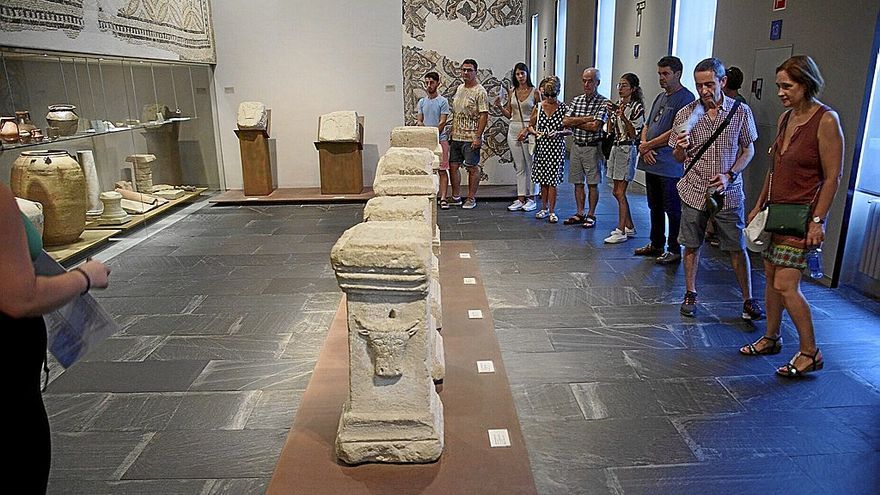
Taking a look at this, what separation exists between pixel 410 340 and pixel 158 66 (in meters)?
7.36

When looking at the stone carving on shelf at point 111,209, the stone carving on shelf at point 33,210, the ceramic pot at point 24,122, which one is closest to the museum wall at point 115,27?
the ceramic pot at point 24,122

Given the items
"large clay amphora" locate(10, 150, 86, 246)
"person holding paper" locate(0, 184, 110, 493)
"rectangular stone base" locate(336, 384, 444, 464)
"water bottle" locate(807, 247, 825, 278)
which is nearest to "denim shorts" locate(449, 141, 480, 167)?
"large clay amphora" locate(10, 150, 86, 246)

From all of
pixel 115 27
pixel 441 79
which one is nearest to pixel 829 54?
pixel 441 79

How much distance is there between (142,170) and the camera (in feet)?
27.0

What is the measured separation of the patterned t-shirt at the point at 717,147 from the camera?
427 centimetres

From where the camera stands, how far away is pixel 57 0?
5926 millimetres

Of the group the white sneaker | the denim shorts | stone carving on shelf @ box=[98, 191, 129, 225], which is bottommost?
the white sneaker

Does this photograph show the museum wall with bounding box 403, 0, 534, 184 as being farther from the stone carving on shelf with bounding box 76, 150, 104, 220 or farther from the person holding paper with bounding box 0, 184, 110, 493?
the person holding paper with bounding box 0, 184, 110, 493

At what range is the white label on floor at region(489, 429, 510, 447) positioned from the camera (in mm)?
2992

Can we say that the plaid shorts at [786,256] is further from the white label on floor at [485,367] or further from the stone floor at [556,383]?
the white label on floor at [485,367]

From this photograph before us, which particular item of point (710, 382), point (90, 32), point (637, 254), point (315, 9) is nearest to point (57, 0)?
point (90, 32)

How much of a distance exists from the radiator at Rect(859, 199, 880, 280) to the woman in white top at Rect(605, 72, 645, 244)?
2.10m

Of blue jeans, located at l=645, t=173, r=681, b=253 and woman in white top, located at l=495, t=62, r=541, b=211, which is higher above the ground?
woman in white top, located at l=495, t=62, r=541, b=211

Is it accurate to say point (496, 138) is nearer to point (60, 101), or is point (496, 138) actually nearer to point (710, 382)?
point (60, 101)
